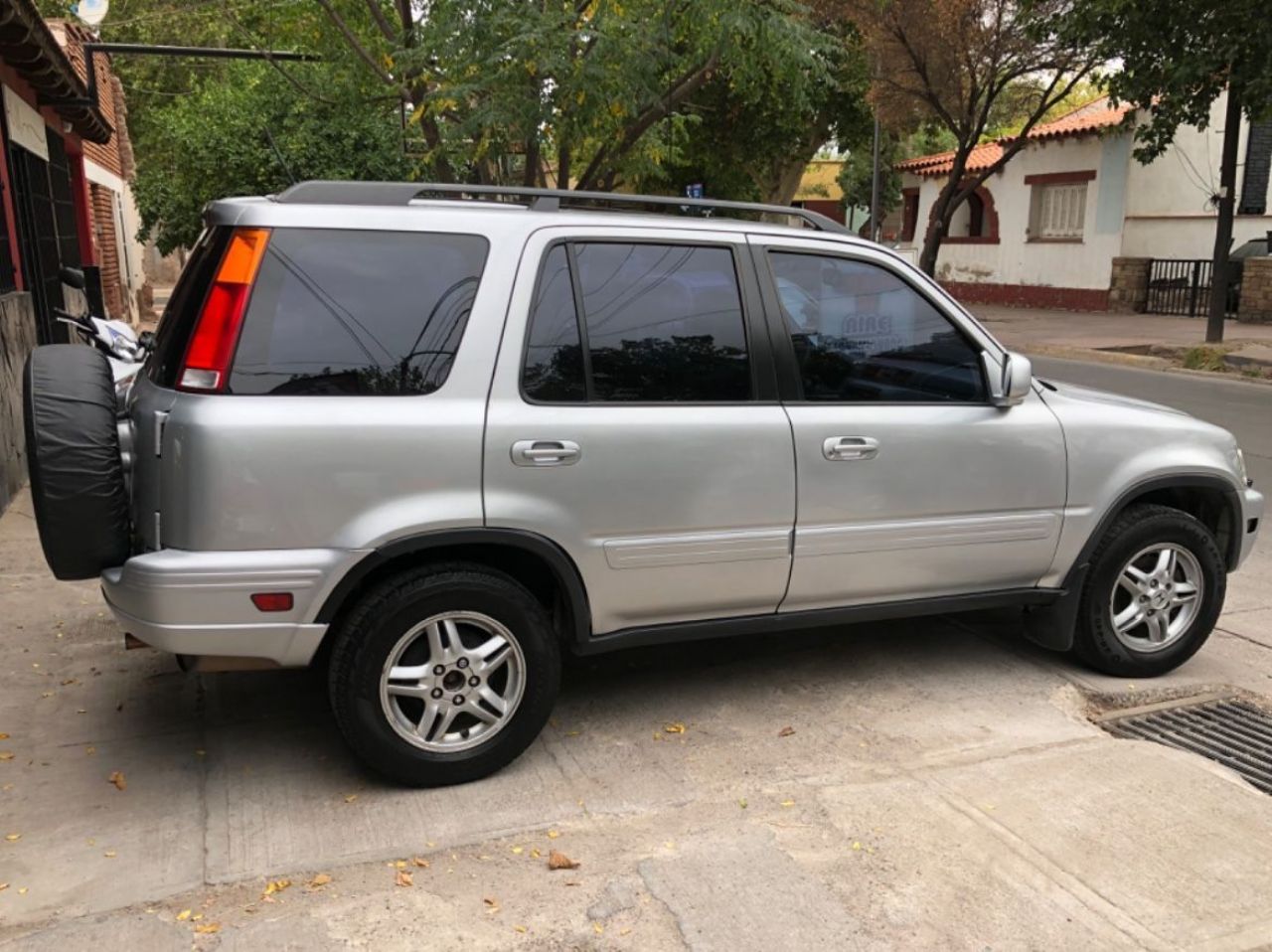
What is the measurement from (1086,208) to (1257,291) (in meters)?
5.33

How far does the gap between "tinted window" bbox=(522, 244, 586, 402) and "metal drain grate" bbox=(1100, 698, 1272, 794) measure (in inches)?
98.8

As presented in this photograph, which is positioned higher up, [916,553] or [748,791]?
[916,553]

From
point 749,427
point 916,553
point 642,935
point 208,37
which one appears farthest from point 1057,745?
point 208,37

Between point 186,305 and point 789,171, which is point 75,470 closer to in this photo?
point 186,305

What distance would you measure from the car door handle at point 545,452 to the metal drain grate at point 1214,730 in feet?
7.89

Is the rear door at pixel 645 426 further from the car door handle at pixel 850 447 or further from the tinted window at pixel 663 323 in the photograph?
the car door handle at pixel 850 447

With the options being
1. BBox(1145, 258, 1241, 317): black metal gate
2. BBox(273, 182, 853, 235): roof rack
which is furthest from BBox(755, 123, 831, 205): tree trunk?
BBox(273, 182, 853, 235): roof rack

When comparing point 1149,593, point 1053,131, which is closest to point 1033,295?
point 1053,131

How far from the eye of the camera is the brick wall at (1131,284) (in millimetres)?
22531

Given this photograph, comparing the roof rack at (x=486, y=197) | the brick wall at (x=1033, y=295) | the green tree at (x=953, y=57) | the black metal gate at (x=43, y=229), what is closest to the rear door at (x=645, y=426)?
the roof rack at (x=486, y=197)

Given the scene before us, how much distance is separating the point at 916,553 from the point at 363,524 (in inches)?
81.6

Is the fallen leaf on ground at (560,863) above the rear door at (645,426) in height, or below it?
below

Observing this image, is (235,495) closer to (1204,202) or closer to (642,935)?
(642,935)

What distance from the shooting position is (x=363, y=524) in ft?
10.9
